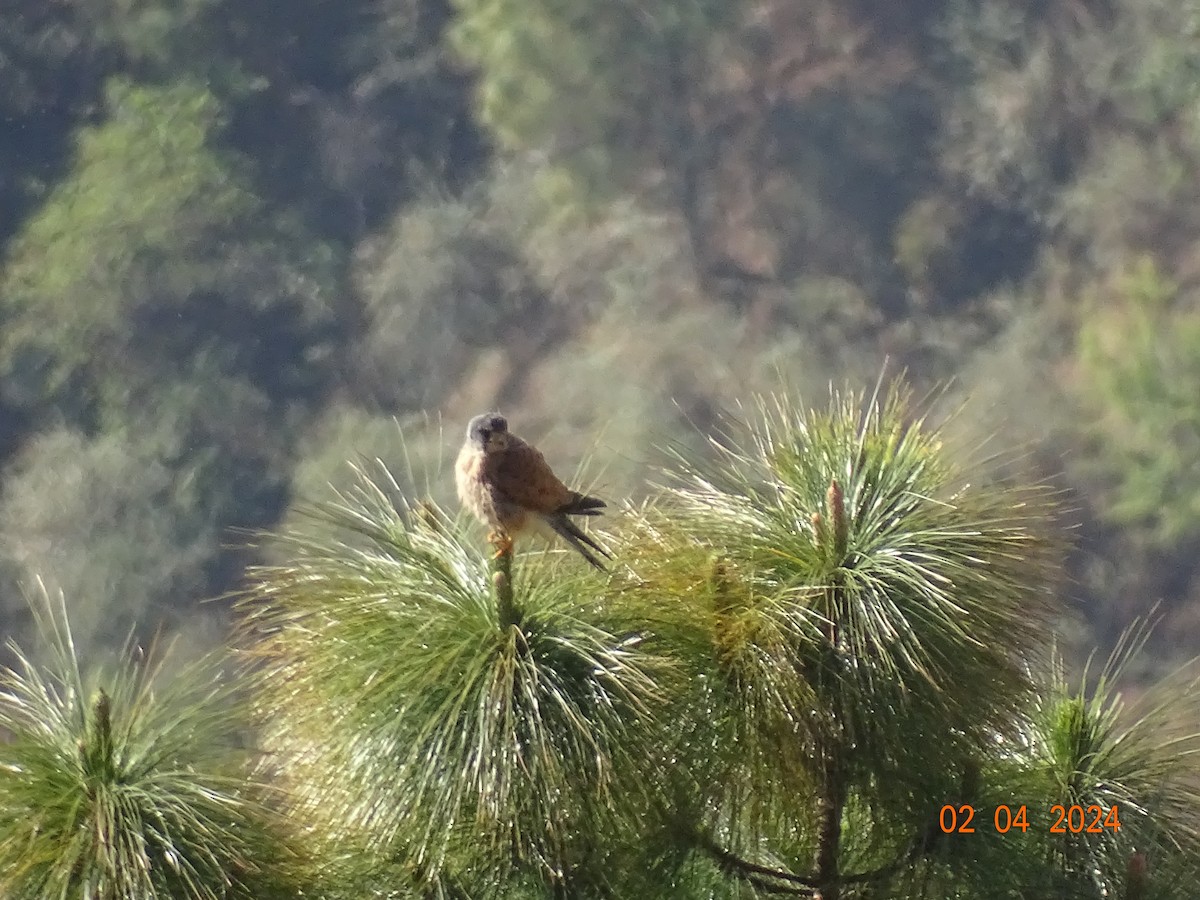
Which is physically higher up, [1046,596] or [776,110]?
[776,110]

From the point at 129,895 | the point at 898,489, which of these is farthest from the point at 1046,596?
the point at 129,895

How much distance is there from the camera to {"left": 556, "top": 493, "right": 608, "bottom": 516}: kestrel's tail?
2622 millimetres

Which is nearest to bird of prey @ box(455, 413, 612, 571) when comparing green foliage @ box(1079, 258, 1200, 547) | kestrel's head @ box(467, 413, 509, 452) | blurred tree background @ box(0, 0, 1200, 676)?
kestrel's head @ box(467, 413, 509, 452)

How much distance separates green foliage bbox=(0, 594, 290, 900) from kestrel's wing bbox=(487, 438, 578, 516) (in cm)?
72

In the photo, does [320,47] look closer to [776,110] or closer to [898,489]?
[776,110]

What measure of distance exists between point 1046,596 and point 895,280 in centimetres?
1078

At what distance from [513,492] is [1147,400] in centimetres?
919

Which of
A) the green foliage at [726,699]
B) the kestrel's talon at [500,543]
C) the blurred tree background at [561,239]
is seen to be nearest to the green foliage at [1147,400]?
the blurred tree background at [561,239]

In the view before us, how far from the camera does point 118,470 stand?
10.2 m

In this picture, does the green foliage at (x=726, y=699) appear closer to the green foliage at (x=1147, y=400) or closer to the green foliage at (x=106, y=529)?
the green foliage at (x=106, y=529)

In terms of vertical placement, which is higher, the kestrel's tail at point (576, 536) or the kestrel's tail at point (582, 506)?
the kestrel's tail at point (582, 506)

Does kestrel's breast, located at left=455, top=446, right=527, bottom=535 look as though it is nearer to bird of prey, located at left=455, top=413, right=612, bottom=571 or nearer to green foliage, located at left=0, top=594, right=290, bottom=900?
bird of prey, located at left=455, top=413, right=612, bottom=571

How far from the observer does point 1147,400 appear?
1092 centimetres

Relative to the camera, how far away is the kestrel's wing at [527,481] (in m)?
2.67
